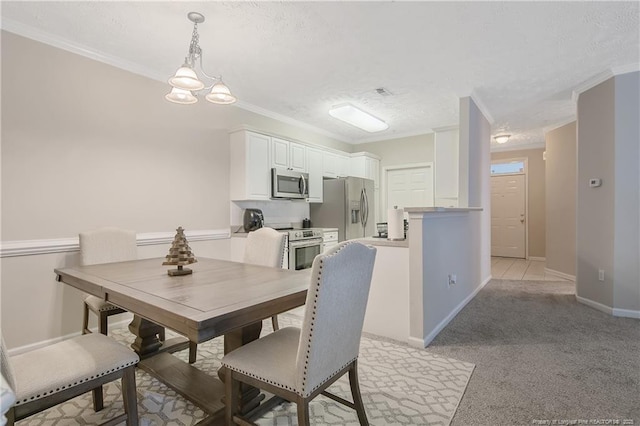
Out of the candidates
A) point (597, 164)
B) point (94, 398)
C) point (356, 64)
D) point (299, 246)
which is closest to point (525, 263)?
point (597, 164)

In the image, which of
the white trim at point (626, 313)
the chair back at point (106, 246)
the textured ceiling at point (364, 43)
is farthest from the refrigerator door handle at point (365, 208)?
the chair back at point (106, 246)

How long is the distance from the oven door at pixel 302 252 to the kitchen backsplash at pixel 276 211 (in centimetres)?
66

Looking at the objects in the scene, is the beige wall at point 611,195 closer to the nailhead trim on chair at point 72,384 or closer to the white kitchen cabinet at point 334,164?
the white kitchen cabinet at point 334,164

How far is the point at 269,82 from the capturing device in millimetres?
3590

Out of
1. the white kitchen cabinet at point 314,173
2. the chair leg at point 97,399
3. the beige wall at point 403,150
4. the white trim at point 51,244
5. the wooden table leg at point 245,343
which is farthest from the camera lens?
the beige wall at point 403,150

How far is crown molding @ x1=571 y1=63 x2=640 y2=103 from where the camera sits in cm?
326

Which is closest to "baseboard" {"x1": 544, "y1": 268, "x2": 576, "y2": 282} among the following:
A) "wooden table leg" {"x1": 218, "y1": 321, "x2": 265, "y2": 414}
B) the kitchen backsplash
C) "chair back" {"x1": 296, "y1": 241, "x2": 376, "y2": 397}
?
the kitchen backsplash

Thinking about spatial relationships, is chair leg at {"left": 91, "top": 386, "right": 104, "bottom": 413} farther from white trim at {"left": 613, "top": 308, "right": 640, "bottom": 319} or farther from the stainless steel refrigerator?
white trim at {"left": 613, "top": 308, "right": 640, "bottom": 319}

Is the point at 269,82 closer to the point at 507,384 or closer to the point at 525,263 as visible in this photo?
the point at 507,384

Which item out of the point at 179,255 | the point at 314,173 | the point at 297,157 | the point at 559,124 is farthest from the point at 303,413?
the point at 559,124

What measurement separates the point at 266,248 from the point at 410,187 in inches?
162

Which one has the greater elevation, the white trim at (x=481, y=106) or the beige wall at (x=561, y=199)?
the white trim at (x=481, y=106)

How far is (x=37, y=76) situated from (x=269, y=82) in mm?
2030

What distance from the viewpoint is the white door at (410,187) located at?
19.1 feet
